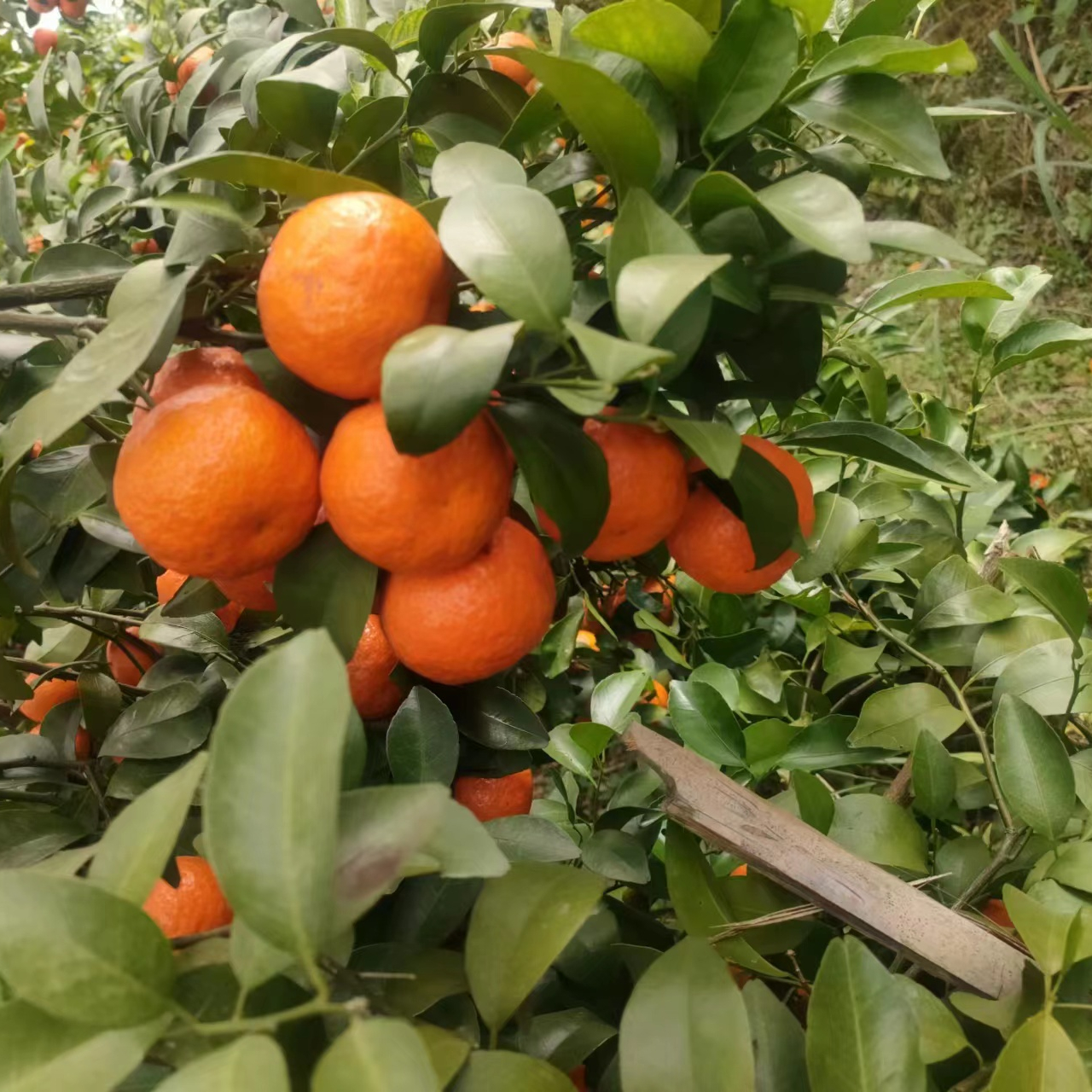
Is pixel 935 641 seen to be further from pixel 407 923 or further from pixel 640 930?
pixel 407 923

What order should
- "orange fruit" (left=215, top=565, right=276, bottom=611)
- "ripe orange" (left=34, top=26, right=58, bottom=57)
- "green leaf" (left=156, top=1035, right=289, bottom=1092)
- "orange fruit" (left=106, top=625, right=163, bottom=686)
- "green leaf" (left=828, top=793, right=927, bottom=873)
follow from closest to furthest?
"green leaf" (left=156, top=1035, right=289, bottom=1092), "orange fruit" (left=215, top=565, right=276, bottom=611), "green leaf" (left=828, top=793, right=927, bottom=873), "orange fruit" (left=106, top=625, right=163, bottom=686), "ripe orange" (left=34, top=26, right=58, bottom=57)

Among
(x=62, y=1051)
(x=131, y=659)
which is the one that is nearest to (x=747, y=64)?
(x=62, y=1051)

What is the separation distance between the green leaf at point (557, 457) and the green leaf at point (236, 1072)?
0.23 metres

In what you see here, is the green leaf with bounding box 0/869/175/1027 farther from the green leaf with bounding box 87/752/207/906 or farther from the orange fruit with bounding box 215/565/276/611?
the orange fruit with bounding box 215/565/276/611

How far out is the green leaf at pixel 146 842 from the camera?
0.97 feet

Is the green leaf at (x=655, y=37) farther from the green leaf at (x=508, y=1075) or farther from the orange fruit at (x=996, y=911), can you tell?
the orange fruit at (x=996, y=911)

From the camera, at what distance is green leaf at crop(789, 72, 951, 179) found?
406 mm

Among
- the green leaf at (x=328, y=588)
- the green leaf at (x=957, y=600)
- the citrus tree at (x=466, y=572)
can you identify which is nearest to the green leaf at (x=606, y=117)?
the citrus tree at (x=466, y=572)

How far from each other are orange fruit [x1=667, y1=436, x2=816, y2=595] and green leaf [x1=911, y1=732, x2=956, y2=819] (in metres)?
0.17

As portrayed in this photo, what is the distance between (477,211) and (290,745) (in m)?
0.22

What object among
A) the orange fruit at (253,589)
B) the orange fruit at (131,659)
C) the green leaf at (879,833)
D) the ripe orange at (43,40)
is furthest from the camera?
the ripe orange at (43,40)

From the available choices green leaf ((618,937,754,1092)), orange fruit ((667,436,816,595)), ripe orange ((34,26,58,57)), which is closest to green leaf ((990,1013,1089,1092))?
green leaf ((618,937,754,1092))

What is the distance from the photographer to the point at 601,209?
0.48 m

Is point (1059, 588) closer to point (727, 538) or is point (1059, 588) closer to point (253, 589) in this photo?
point (727, 538)
